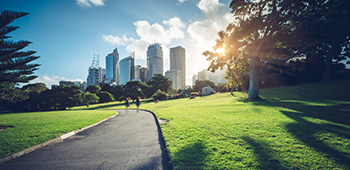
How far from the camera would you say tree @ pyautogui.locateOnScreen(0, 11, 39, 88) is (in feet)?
22.7

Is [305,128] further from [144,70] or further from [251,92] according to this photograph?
[144,70]

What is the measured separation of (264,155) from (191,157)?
5.95 ft

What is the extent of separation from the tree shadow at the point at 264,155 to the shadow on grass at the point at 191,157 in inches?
49.4

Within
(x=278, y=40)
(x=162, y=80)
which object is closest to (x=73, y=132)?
(x=278, y=40)

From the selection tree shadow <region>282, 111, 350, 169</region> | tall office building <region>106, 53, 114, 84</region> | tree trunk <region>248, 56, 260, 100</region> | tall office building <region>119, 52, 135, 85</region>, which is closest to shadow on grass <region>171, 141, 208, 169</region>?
tree shadow <region>282, 111, 350, 169</region>

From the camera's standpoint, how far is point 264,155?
2998 millimetres

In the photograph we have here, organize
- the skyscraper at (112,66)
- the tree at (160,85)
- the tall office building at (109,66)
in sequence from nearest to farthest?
the tree at (160,85), the skyscraper at (112,66), the tall office building at (109,66)

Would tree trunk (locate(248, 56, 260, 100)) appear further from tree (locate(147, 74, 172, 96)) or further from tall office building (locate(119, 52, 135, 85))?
tall office building (locate(119, 52, 135, 85))

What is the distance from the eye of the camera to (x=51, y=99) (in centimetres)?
2877

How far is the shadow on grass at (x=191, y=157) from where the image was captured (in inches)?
110

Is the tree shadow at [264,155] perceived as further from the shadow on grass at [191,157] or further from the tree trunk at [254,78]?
the tree trunk at [254,78]

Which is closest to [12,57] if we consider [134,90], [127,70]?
[134,90]

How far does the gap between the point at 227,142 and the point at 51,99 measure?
4000 cm

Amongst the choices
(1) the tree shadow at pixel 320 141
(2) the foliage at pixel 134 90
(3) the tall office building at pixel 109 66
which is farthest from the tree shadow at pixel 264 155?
(3) the tall office building at pixel 109 66
